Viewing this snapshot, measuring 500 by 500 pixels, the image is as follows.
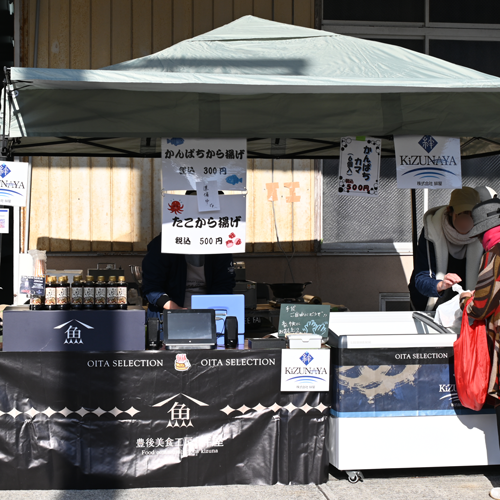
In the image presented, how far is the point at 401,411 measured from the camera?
4.04m

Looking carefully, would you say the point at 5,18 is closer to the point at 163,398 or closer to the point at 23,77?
the point at 23,77

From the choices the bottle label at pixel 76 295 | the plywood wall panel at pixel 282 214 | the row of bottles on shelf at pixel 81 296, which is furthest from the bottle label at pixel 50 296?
the plywood wall panel at pixel 282 214

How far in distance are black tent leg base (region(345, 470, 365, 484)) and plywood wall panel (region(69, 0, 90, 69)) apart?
20.0ft

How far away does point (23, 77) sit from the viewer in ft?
13.2

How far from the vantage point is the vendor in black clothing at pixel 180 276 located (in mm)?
4926

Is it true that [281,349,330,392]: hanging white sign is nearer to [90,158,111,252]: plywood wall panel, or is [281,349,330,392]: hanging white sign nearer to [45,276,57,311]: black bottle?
[45,276,57,311]: black bottle

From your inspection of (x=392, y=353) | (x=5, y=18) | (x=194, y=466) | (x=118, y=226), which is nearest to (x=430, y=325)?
(x=392, y=353)

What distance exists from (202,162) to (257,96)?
2.14 ft

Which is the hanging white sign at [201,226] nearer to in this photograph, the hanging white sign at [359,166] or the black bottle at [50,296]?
the black bottle at [50,296]

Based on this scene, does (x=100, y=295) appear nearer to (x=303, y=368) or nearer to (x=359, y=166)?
(x=303, y=368)

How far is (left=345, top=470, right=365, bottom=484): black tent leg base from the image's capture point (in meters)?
4.01

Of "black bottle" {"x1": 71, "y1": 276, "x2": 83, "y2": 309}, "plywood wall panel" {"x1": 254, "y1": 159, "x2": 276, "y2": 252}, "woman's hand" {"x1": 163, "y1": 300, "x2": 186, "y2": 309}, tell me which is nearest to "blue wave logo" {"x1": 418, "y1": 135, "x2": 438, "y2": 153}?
"woman's hand" {"x1": 163, "y1": 300, "x2": 186, "y2": 309}

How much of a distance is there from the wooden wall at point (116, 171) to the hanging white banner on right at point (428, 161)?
321cm

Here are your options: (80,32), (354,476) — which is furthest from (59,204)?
(354,476)
